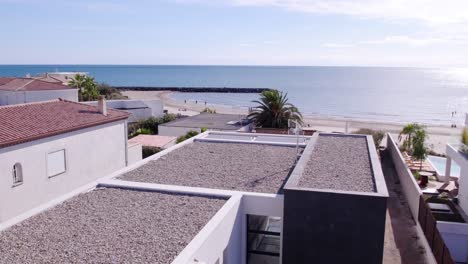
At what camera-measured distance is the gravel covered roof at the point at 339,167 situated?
1101cm

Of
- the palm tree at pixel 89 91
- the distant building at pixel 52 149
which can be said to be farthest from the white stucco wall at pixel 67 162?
the palm tree at pixel 89 91

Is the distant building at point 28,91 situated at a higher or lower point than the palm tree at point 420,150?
higher

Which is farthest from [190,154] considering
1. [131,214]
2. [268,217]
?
[131,214]

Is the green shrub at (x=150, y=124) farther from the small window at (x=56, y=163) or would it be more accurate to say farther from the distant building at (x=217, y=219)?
the distant building at (x=217, y=219)

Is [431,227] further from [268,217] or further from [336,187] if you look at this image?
[268,217]

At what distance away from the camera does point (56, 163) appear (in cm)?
1797

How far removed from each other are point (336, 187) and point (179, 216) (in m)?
4.06

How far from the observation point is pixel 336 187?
10734 mm

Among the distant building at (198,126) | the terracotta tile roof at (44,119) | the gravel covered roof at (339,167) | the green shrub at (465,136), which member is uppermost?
the terracotta tile roof at (44,119)

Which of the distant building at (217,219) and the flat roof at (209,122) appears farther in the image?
the flat roof at (209,122)

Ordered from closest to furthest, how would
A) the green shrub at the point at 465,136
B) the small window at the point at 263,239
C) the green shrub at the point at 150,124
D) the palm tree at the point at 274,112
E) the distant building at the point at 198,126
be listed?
the small window at the point at 263,239 < the green shrub at the point at 465,136 < the distant building at the point at 198,126 < the palm tree at the point at 274,112 < the green shrub at the point at 150,124

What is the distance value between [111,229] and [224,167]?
600 centimetres

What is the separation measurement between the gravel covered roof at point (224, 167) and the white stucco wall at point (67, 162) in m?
5.15

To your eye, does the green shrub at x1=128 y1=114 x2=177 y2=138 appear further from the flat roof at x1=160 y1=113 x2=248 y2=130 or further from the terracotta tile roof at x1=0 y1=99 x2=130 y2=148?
the terracotta tile roof at x1=0 y1=99 x2=130 y2=148
